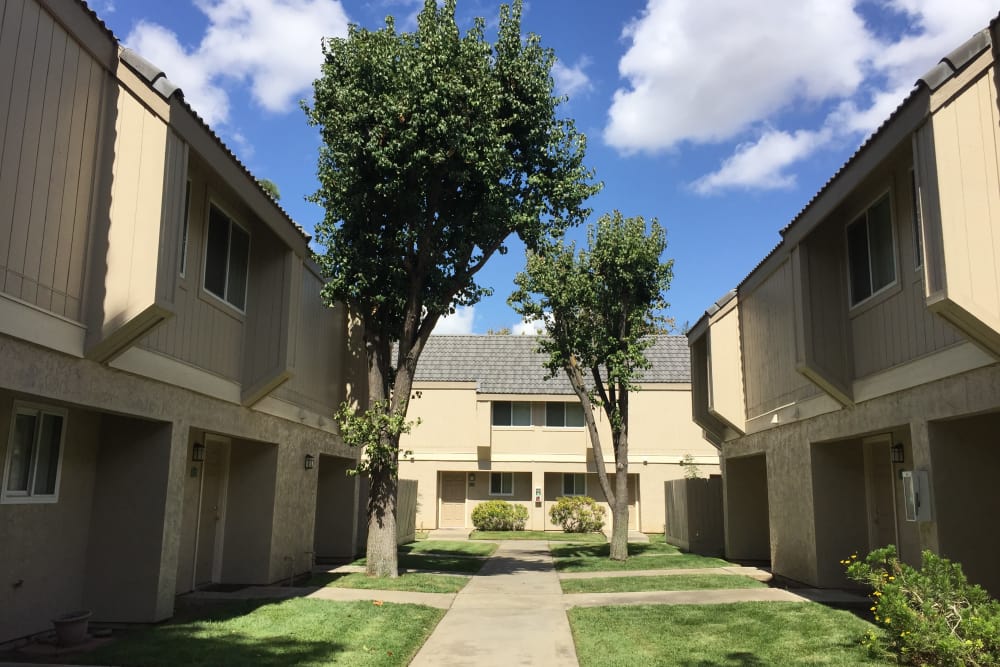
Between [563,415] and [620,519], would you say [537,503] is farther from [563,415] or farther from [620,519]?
[620,519]

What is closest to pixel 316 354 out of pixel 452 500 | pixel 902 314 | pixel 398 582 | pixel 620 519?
pixel 398 582

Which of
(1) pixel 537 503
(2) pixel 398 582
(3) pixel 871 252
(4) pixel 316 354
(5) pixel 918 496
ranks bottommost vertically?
(2) pixel 398 582

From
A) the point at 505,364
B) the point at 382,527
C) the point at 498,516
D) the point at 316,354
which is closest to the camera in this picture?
the point at 382,527

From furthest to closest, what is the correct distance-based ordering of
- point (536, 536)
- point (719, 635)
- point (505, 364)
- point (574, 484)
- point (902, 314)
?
point (505, 364) → point (574, 484) → point (536, 536) → point (902, 314) → point (719, 635)

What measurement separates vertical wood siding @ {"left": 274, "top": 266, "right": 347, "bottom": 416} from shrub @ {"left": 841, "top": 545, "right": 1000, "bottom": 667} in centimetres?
961

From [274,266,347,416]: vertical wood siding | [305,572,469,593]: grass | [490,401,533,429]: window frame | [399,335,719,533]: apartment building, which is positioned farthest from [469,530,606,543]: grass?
[305,572,469,593]: grass

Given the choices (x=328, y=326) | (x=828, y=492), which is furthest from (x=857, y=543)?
(x=328, y=326)

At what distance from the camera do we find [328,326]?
54.8 ft

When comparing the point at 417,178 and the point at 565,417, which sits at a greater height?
the point at 417,178

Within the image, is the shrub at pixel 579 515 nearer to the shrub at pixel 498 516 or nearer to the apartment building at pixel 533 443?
the apartment building at pixel 533 443

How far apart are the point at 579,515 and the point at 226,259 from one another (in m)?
22.4

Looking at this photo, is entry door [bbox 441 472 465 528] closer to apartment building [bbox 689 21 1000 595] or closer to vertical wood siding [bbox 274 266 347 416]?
vertical wood siding [bbox 274 266 347 416]

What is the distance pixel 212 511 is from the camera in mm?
13438

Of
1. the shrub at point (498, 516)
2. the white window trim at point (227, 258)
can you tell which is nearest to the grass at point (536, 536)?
the shrub at point (498, 516)
